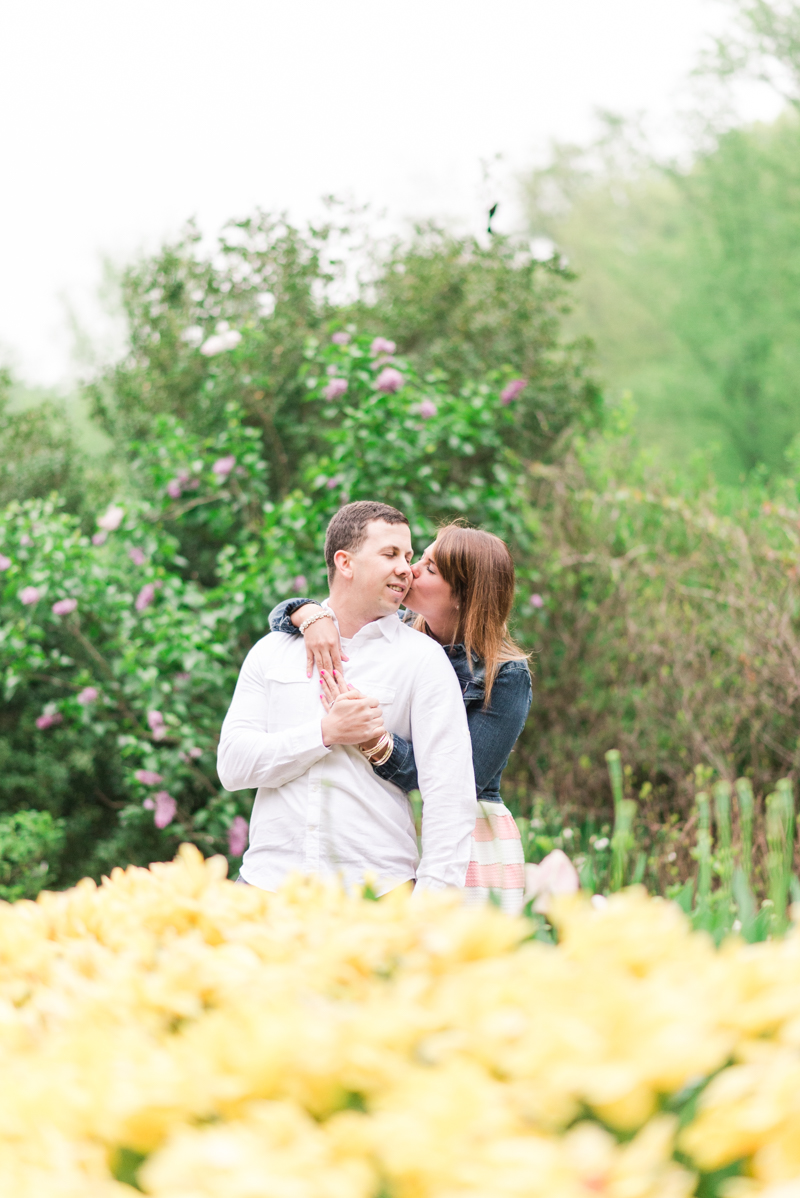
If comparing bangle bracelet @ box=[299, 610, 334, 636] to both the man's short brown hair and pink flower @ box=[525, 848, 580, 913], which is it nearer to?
the man's short brown hair

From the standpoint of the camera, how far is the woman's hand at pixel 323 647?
2.50m

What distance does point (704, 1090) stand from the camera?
1.00 meters

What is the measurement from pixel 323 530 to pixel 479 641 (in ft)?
7.87

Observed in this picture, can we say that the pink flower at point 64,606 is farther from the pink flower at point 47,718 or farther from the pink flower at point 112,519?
the pink flower at point 47,718

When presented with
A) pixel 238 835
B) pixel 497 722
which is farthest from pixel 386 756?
pixel 238 835

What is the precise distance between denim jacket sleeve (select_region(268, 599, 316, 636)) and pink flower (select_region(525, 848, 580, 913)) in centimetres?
114

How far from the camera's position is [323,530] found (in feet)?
16.5

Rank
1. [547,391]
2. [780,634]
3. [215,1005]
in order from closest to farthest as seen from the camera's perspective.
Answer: [215,1005] → [780,634] → [547,391]

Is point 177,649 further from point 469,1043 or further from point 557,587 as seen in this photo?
point 469,1043

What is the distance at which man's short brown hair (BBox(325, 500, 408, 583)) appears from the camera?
2562 mm

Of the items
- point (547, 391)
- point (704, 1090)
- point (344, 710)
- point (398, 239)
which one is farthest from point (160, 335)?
point (704, 1090)

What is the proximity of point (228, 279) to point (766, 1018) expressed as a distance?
19.7ft

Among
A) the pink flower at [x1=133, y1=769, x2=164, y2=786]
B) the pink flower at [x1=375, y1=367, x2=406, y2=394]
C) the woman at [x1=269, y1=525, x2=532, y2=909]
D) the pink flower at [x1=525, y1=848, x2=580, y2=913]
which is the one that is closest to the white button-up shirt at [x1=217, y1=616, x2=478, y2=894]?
the woman at [x1=269, y1=525, x2=532, y2=909]

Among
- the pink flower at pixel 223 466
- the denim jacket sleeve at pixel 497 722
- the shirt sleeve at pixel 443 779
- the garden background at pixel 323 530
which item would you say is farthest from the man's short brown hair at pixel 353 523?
the pink flower at pixel 223 466
